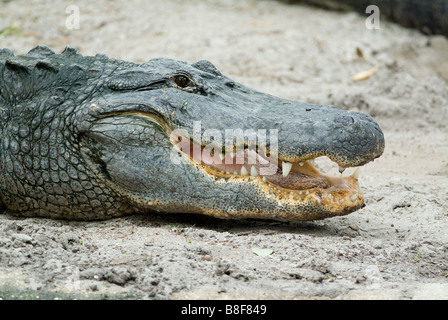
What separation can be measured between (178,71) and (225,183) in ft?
2.83

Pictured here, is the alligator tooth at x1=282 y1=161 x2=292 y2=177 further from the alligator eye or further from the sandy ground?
the alligator eye

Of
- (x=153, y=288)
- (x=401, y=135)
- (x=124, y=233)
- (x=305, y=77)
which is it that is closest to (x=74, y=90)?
(x=124, y=233)

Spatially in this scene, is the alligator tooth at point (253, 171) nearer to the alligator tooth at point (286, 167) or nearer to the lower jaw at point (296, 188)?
the lower jaw at point (296, 188)

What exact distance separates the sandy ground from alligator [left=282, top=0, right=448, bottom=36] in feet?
1.92

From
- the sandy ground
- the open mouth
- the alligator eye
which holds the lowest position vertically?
the sandy ground

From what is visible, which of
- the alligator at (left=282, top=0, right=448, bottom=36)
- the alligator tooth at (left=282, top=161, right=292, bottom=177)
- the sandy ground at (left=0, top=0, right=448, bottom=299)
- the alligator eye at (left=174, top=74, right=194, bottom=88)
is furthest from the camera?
the alligator at (left=282, top=0, right=448, bottom=36)

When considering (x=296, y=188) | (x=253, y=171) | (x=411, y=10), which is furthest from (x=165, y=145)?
(x=411, y=10)

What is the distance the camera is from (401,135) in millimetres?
6797

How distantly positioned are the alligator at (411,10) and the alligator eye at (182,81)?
271 inches

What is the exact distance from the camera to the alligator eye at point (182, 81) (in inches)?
159

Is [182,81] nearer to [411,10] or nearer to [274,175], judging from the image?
[274,175]

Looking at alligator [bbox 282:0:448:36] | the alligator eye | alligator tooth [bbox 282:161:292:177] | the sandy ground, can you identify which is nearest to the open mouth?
alligator tooth [bbox 282:161:292:177]

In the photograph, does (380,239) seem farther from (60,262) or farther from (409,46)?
(409,46)

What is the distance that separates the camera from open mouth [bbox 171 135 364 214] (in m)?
3.68
